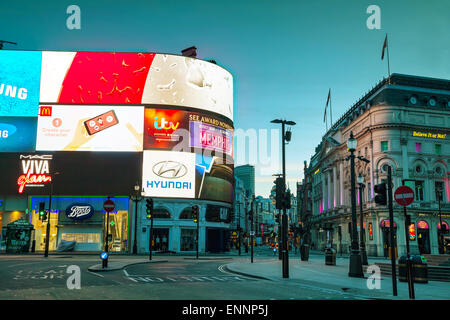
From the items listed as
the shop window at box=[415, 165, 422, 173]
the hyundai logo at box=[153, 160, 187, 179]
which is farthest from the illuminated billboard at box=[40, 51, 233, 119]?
the shop window at box=[415, 165, 422, 173]

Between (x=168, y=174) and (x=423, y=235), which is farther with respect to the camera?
(x=168, y=174)

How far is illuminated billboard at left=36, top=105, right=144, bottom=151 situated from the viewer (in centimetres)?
6078

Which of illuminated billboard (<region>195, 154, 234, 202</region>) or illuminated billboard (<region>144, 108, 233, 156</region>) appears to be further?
illuminated billboard (<region>195, 154, 234, 202</region>)

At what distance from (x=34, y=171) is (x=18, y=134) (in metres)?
5.97

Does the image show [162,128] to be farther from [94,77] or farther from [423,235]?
[423,235]

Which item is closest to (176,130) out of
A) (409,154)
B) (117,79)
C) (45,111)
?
(117,79)

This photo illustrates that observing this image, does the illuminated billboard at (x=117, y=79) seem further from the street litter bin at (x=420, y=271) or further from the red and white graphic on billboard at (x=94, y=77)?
the street litter bin at (x=420, y=271)

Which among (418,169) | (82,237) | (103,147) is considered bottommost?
(82,237)

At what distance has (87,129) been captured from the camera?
2403 inches

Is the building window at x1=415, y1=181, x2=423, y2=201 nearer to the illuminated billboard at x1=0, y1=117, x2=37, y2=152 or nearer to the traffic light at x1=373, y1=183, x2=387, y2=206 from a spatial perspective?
the traffic light at x1=373, y1=183, x2=387, y2=206

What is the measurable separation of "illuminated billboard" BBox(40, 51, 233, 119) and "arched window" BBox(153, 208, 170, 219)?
50.0ft

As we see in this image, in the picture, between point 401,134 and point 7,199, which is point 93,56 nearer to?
point 7,199
